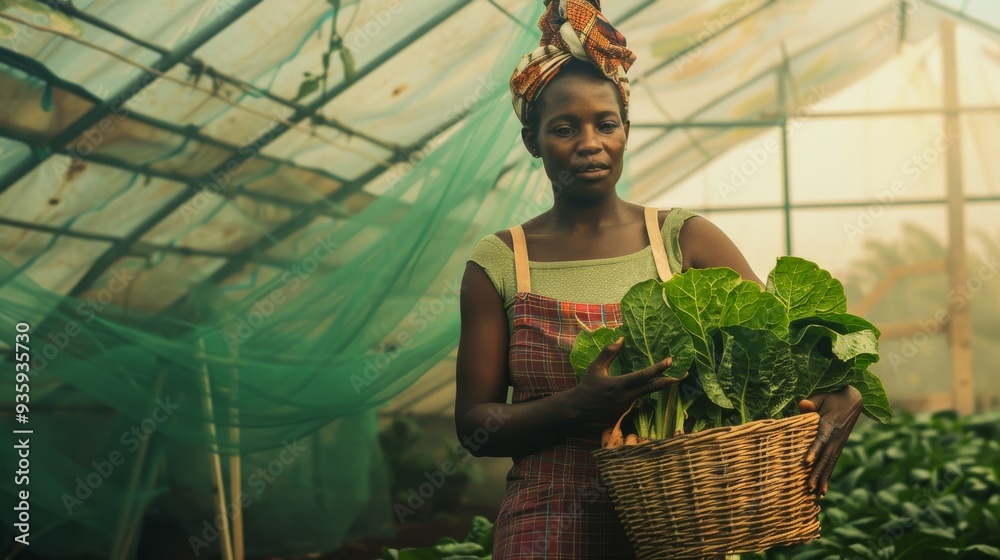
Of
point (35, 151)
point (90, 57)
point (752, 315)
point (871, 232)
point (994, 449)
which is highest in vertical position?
point (871, 232)

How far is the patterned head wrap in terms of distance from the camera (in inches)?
69.5

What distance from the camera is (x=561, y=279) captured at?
1782 millimetres

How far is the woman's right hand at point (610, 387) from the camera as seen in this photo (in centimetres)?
147

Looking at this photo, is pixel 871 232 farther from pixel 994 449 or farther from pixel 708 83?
pixel 994 449

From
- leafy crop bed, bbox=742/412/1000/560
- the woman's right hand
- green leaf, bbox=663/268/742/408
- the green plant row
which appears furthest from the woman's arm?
leafy crop bed, bbox=742/412/1000/560

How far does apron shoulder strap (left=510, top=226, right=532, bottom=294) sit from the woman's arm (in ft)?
0.17

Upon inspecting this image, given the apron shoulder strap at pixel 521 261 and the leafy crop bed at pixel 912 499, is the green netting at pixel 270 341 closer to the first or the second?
the leafy crop bed at pixel 912 499

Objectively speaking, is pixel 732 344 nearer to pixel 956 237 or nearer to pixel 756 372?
pixel 756 372

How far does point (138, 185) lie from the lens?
4.09m

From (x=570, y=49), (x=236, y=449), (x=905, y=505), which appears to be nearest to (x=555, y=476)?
(x=570, y=49)

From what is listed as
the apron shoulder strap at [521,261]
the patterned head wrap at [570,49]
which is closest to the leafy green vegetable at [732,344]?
the apron shoulder strap at [521,261]

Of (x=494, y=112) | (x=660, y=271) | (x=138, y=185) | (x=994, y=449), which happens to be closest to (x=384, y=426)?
(x=138, y=185)

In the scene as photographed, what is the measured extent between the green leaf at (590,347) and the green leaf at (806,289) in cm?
28

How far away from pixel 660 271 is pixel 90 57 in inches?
115
